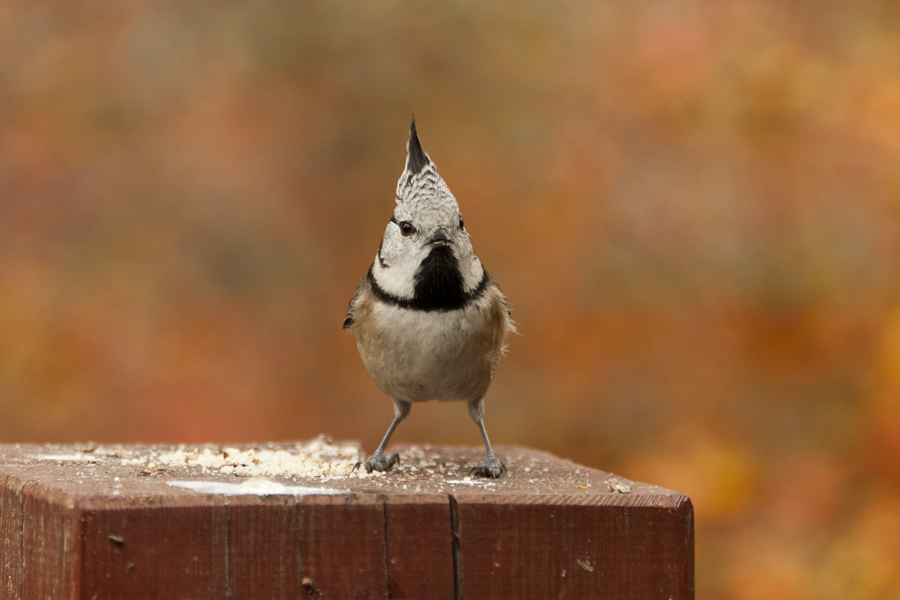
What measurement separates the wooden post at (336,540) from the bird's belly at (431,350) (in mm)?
744

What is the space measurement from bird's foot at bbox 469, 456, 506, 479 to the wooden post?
1.42ft

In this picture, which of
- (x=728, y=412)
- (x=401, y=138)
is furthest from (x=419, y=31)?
(x=728, y=412)

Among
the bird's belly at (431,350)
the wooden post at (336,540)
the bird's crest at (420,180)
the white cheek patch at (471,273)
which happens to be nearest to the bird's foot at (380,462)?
the bird's belly at (431,350)

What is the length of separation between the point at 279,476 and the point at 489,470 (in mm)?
758

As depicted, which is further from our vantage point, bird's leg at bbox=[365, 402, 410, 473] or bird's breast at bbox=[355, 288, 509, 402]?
bird's breast at bbox=[355, 288, 509, 402]

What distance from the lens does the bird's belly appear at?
3.66 metres

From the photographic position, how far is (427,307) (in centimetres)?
366

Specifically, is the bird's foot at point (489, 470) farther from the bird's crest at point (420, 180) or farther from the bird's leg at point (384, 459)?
the bird's crest at point (420, 180)

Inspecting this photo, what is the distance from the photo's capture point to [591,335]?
713cm

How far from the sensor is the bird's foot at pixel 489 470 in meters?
3.46

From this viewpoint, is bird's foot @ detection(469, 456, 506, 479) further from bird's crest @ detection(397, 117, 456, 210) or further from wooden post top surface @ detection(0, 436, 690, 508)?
bird's crest @ detection(397, 117, 456, 210)

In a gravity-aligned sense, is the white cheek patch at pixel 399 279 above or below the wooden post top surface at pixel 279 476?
above

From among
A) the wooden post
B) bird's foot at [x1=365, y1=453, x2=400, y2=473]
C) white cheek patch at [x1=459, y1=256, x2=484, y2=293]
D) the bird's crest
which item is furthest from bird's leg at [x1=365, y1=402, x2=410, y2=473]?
the bird's crest

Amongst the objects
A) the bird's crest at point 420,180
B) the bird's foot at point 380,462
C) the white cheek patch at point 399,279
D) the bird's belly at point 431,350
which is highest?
the bird's crest at point 420,180
